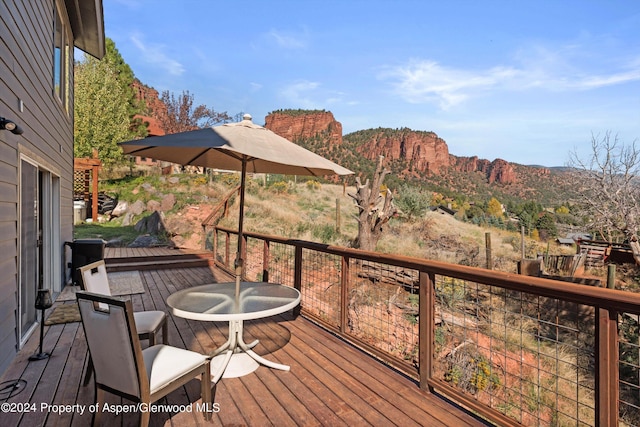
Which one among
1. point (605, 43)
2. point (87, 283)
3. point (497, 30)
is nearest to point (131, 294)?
point (87, 283)

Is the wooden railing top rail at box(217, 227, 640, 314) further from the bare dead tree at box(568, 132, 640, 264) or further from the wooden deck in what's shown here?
the bare dead tree at box(568, 132, 640, 264)

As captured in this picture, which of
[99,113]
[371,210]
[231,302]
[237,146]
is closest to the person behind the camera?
[237,146]

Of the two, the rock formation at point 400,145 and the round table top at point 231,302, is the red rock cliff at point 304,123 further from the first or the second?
the round table top at point 231,302

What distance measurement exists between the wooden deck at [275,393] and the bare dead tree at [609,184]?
10674 millimetres

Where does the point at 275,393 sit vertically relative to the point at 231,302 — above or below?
below

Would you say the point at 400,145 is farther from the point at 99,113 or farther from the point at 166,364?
the point at 166,364

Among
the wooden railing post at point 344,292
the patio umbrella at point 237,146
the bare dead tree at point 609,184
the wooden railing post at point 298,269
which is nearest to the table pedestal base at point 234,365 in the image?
the patio umbrella at point 237,146

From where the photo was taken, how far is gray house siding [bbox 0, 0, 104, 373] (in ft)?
8.58

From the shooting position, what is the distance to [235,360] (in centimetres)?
277

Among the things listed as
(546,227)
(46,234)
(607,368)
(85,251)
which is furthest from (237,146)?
(546,227)

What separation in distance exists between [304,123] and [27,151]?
225 ft

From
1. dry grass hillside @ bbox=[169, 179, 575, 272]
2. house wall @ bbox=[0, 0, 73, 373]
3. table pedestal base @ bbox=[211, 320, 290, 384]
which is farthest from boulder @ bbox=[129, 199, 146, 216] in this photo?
table pedestal base @ bbox=[211, 320, 290, 384]

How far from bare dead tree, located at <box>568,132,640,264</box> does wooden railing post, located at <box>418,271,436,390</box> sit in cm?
1051

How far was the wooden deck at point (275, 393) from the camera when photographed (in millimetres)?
2051
